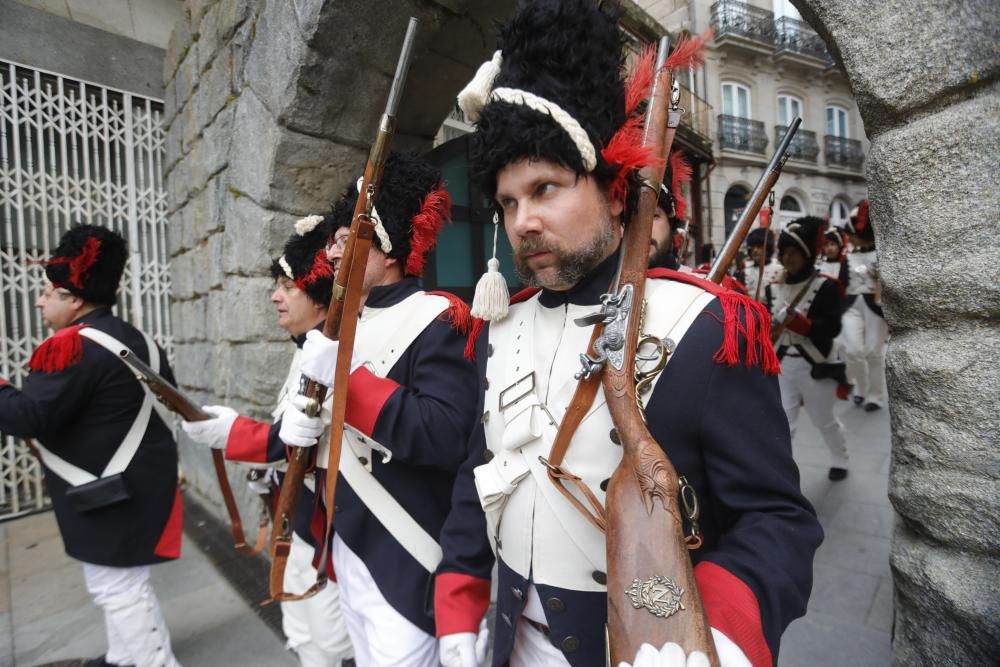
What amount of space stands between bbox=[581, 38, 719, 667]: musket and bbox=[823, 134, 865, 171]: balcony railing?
20.6 metres

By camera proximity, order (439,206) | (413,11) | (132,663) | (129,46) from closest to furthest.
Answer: (439,206), (132,663), (413,11), (129,46)

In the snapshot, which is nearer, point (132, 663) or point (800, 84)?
point (132, 663)

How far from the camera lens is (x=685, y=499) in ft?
3.24

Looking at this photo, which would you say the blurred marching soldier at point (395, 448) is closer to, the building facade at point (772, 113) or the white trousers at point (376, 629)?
the white trousers at point (376, 629)

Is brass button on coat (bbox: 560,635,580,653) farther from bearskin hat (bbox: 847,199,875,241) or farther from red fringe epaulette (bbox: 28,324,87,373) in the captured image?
bearskin hat (bbox: 847,199,875,241)

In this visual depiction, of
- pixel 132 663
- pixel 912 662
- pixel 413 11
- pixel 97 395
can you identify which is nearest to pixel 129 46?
pixel 413 11

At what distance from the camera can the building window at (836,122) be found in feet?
58.3

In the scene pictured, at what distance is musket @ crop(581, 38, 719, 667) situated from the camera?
2.68 feet

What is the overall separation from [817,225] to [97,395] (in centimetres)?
465

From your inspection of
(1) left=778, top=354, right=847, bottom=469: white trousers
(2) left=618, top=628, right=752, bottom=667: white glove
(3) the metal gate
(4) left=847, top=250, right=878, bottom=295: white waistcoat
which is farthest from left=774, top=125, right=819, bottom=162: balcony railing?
(2) left=618, top=628, right=752, bottom=667: white glove

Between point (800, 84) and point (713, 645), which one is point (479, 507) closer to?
point (713, 645)

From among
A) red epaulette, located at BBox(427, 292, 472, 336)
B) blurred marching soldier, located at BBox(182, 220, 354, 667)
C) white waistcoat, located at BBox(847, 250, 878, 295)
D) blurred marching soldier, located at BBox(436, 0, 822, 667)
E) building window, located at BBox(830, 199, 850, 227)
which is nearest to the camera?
blurred marching soldier, located at BBox(436, 0, 822, 667)

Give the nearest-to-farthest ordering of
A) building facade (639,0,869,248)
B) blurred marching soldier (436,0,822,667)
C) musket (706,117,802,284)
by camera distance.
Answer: blurred marching soldier (436,0,822,667) → musket (706,117,802,284) → building facade (639,0,869,248)

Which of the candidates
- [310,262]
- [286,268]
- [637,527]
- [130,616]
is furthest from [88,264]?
[637,527]
